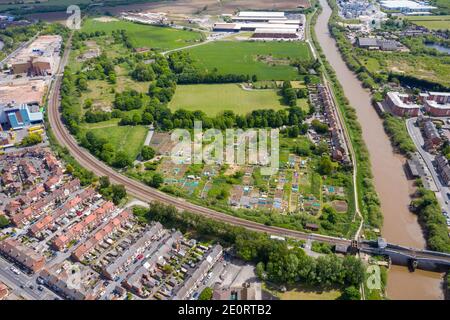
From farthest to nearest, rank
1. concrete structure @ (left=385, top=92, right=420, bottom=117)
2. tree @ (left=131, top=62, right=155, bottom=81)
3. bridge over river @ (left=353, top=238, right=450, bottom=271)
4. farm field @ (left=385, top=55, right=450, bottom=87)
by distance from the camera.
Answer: tree @ (left=131, top=62, right=155, bottom=81)
farm field @ (left=385, top=55, right=450, bottom=87)
concrete structure @ (left=385, top=92, right=420, bottom=117)
bridge over river @ (left=353, top=238, right=450, bottom=271)

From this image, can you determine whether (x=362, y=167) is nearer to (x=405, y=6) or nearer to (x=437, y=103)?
(x=437, y=103)

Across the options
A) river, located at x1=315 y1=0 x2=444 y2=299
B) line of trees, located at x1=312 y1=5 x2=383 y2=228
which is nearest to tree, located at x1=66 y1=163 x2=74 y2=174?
line of trees, located at x1=312 y1=5 x2=383 y2=228

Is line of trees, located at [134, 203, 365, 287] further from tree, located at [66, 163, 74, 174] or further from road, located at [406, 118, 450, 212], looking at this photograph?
tree, located at [66, 163, 74, 174]

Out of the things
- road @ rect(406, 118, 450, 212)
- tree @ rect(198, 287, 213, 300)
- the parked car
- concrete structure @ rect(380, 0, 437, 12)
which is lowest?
the parked car

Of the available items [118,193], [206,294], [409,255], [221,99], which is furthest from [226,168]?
[409,255]

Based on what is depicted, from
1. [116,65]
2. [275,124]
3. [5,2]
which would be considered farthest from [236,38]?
[5,2]

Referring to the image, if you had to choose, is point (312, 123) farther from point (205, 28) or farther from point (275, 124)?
point (205, 28)
